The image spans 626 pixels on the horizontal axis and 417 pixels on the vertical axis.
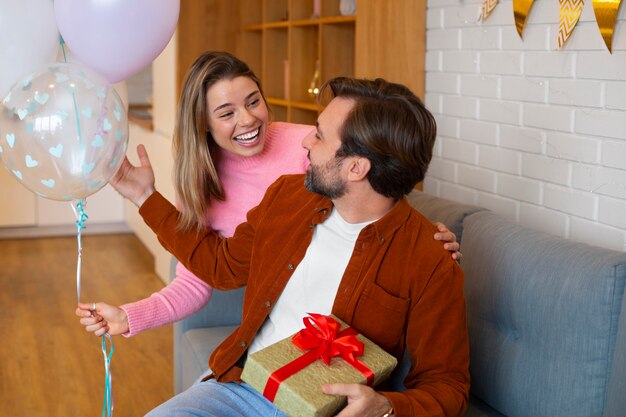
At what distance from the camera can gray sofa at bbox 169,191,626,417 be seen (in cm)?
166

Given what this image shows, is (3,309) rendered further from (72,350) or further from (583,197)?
(583,197)

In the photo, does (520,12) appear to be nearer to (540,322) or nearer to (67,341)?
(540,322)

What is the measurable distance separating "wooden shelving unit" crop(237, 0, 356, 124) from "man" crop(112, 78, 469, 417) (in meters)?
1.66

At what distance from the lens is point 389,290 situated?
1.68 metres

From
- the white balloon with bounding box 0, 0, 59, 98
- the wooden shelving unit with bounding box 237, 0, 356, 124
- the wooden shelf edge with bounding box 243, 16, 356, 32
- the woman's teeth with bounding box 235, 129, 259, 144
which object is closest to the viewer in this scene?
the white balloon with bounding box 0, 0, 59, 98

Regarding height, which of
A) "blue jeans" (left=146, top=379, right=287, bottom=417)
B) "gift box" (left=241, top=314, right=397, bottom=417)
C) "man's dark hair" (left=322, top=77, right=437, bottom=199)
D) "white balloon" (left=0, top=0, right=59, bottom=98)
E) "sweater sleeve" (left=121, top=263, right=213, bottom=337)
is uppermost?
"white balloon" (left=0, top=0, right=59, bottom=98)

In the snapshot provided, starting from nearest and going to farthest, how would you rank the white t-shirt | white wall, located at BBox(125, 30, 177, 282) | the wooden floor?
the white t-shirt, the wooden floor, white wall, located at BBox(125, 30, 177, 282)

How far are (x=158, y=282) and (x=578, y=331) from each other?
11.0ft

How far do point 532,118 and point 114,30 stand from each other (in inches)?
46.7

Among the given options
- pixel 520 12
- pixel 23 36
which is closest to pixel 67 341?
pixel 23 36

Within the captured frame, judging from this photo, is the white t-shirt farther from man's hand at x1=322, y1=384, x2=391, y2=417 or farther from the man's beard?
man's hand at x1=322, y1=384, x2=391, y2=417

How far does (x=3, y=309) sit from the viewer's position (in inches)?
163

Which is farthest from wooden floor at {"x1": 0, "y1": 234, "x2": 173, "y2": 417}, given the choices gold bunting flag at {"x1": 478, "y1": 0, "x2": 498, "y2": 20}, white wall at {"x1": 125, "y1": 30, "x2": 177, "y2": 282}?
gold bunting flag at {"x1": 478, "y1": 0, "x2": 498, "y2": 20}

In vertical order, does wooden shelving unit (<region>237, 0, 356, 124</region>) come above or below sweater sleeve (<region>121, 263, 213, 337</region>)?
above
